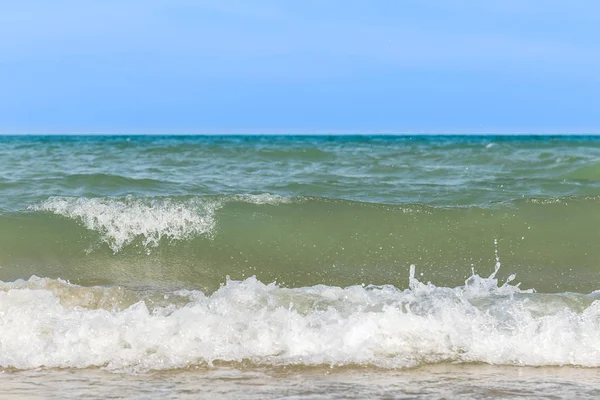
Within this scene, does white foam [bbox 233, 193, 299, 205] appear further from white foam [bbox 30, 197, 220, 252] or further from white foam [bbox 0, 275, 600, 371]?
white foam [bbox 0, 275, 600, 371]

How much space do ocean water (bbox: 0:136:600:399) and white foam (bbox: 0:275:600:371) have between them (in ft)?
0.05

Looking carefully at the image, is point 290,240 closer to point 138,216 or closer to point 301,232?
point 301,232

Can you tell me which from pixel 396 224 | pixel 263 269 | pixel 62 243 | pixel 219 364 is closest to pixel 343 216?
pixel 396 224

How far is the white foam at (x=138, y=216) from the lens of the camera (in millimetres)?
8797

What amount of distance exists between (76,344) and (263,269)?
3297mm

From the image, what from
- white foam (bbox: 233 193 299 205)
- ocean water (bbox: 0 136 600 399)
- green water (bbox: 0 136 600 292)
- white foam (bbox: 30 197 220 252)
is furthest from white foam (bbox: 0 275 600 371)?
white foam (bbox: 233 193 299 205)

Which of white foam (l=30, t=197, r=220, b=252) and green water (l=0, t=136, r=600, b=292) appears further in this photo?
white foam (l=30, t=197, r=220, b=252)

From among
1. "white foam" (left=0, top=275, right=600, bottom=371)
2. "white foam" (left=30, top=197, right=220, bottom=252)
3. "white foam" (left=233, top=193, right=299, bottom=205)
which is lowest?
"white foam" (left=0, top=275, right=600, bottom=371)

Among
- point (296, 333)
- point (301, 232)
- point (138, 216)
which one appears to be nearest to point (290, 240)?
point (301, 232)

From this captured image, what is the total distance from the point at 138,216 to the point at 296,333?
4.45 meters

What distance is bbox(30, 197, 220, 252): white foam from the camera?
8797mm

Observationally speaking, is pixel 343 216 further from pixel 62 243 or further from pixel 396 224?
pixel 62 243

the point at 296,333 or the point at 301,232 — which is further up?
the point at 301,232

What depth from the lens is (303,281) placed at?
7.76m
